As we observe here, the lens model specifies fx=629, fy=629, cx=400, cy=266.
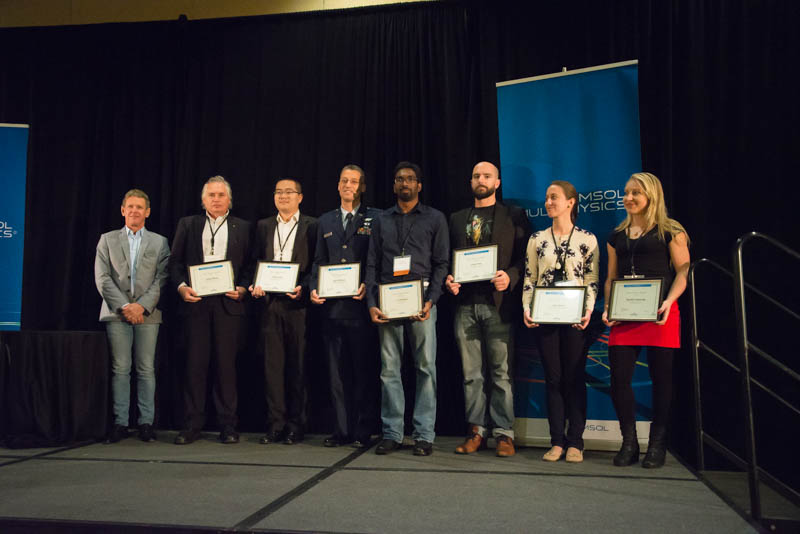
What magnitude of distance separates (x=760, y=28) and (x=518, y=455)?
2.87 m

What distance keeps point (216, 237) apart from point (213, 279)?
33 cm

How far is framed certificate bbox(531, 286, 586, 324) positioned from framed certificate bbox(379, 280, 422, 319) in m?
0.64

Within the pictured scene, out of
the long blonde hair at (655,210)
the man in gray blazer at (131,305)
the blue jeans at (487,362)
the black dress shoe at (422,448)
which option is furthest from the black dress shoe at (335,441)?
the long blonde hair at (655,210)

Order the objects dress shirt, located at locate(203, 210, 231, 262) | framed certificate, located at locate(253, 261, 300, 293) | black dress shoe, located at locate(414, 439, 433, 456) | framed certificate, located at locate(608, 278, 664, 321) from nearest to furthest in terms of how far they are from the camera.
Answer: framed certificate, located at locate(608, 278, 664, 321)
black dress shoe, located at locate(414, 439, 433, 456)
framed certificate, located at locate(253, 261, 300, 293)
dress shirt, located at locate(203, 210, 231, 262)

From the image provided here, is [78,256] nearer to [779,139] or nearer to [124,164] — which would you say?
[124,164]

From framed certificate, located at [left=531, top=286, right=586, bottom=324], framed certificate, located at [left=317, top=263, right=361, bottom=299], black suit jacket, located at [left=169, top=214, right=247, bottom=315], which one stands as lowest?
framed certificate, located at [left=531, top=286, right=586, bottom=324]

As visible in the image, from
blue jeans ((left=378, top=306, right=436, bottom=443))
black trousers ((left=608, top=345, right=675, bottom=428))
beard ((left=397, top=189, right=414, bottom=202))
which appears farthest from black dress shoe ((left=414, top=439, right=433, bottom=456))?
beard ((left=397, top=189, right=414, bottom=202))

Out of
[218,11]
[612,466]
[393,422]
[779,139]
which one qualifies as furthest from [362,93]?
[612,466]

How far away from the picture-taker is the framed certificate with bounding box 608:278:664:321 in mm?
3139

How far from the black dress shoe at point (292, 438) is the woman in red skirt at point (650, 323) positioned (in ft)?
6.21

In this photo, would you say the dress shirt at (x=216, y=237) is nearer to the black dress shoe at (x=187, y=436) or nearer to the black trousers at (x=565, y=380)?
the black dress shoe at (x=187, y=436)

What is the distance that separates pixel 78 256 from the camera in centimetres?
500

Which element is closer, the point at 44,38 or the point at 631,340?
the point at 631,340

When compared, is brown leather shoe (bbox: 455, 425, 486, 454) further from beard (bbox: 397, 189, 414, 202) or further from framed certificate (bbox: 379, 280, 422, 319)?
beard (bbox: 397, 189, 414, 202)
